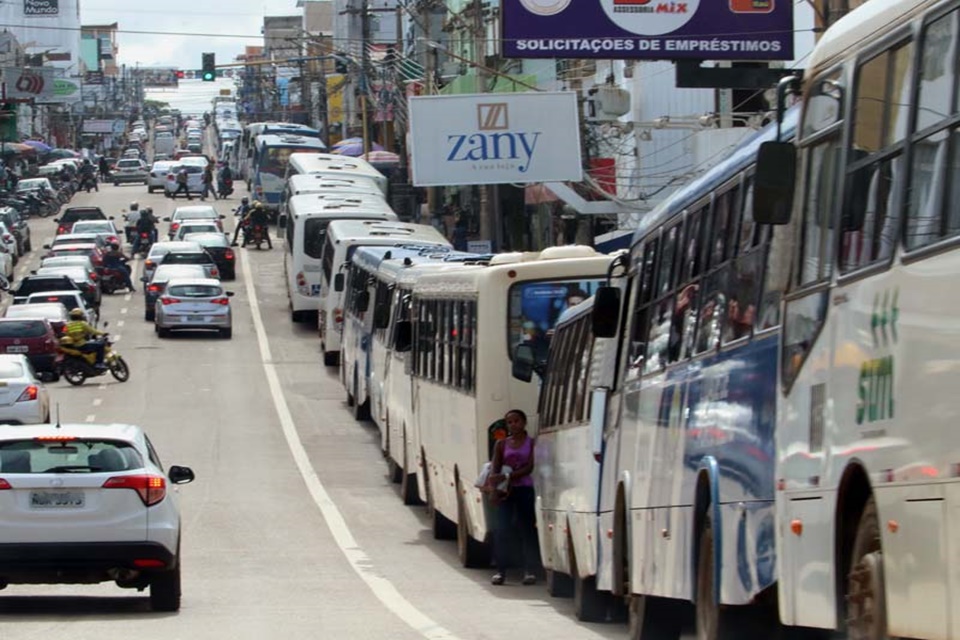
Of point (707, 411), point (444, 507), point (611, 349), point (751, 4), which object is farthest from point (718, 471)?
point (751, 4)

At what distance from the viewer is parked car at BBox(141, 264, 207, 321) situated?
51.3 metres

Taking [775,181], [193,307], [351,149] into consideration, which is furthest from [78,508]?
[351,149]

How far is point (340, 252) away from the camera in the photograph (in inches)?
1665

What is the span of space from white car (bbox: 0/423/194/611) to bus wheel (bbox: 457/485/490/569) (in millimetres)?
5515

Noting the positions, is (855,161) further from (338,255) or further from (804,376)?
(338,255)

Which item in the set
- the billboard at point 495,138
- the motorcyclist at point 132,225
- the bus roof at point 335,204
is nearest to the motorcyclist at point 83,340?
the billboard at point 495,138

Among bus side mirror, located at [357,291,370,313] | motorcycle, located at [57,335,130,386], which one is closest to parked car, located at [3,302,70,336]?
motorcycle, located at [57,335,130,386]

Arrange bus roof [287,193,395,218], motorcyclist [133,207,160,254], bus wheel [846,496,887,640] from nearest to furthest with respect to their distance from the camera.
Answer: bus wheel [846,496,887,640] < bus roof [287,193,395,218] < motorcyclist [133,207,160,254]

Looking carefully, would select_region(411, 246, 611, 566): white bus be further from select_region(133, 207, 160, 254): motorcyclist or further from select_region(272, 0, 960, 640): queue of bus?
select_region(133, 207, 160, 254): motorcyclist

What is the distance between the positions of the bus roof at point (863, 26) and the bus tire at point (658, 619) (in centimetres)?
476

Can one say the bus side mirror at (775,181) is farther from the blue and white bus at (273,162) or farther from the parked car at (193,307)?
the blue and white bus at (273,162)

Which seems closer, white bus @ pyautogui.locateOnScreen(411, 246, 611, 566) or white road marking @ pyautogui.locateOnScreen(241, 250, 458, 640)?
white road marking @ pyautogui.locateOnScreen(241, 250, 458, 640)

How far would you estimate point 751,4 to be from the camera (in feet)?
98.1

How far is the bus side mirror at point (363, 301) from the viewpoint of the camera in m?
34.0
